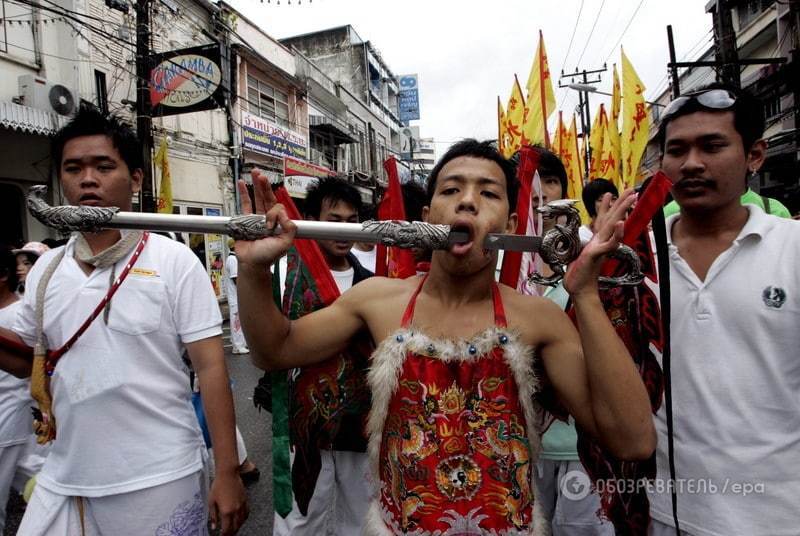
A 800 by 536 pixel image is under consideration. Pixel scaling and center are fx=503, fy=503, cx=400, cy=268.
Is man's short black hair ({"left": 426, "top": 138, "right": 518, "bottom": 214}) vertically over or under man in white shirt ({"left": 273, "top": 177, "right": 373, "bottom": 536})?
over

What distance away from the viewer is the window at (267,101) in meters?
17.3

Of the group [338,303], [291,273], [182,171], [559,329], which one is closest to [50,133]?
[182,171]

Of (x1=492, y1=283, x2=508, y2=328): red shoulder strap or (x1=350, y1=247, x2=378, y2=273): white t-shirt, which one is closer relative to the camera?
(x1=492, y1=283, x2=508, y2=328): red shoulder strap

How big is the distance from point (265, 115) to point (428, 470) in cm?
1850

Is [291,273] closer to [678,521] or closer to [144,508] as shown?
[144,508]

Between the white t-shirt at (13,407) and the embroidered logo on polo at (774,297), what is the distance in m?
3.21

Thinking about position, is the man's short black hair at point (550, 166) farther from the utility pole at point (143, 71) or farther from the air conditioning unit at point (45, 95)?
the air conditioning unit at point (45, 95)

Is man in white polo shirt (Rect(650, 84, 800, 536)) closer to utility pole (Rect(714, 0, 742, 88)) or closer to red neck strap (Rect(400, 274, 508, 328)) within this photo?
red neck strap (Rect(400, 274, 508, 328))

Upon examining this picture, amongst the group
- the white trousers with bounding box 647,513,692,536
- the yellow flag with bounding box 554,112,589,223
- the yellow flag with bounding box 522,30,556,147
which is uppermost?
the yellow flag with bounding box 522,30,556,147

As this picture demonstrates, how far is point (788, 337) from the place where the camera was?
149 cm

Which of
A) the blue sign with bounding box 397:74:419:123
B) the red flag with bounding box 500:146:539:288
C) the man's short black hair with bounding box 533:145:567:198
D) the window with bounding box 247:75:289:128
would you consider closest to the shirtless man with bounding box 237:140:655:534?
the red flag with bounding box 500:146:539:288

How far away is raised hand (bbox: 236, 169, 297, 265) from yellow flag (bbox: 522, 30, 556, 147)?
534 centimetres

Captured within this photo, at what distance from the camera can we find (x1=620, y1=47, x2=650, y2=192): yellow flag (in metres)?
5.76

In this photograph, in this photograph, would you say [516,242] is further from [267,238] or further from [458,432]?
[267,238]
